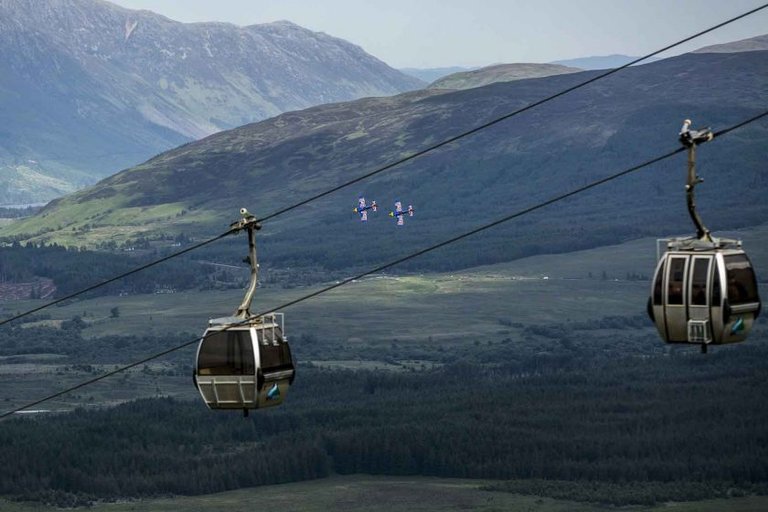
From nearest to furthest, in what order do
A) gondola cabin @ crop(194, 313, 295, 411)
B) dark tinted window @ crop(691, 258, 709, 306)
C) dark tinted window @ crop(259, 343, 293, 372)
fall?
dark tinted window @ crop(691, 258, 709, 306)
gondola cabin @ crop(194, 313, 295, 411)
dark tinted window @ crop(259, 343, 293, 372)

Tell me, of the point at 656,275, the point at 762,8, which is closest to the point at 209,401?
the point at 656,275

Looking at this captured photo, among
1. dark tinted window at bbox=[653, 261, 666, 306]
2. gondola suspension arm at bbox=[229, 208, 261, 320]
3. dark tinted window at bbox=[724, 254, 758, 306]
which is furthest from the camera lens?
dark tinted window at bbox=[653, 261, 666, 306]

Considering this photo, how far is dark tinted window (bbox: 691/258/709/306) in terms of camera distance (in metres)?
46.2

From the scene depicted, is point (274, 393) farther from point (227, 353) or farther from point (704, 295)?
point (704, 295)

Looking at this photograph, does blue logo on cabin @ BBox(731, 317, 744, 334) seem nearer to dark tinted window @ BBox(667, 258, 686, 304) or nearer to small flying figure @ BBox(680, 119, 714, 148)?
dark tinted window @ BBox(667, 258, 686, 304)

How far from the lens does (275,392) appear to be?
162 feet

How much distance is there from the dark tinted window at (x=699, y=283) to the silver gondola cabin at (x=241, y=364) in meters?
10.1

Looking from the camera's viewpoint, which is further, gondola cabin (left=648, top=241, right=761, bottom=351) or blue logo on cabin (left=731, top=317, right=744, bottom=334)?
blue logo on cabin (left=731, top=317, right=744, bottom=334)

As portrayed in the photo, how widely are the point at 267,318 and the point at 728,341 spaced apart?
11.4 m

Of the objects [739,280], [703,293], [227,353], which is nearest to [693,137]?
[703,293]

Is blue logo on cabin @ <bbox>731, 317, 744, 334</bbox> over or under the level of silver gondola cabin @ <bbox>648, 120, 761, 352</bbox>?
under

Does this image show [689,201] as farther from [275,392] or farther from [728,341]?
[275,392]

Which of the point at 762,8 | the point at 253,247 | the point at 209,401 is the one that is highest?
the point at 762,8

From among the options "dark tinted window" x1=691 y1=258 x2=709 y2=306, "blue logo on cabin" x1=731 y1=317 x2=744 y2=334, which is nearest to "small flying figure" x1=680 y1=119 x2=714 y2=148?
"dark tinted window" x1=691 y1=258 x2=709 y2=306
